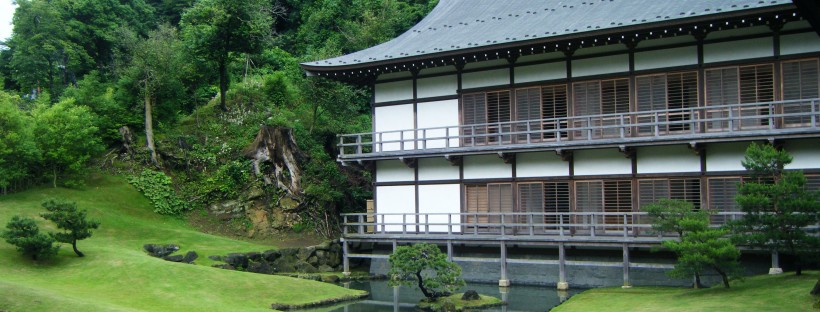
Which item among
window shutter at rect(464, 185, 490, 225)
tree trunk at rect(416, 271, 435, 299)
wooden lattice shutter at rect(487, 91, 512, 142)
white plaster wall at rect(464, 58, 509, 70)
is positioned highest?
white plaster wall at rect(464, 58, 509, 70)

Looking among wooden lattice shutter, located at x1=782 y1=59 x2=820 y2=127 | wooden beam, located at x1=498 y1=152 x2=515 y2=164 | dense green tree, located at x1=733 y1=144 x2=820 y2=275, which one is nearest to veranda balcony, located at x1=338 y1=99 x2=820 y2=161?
wooden lattice shutter, located at x1=782 y1=59 x2=820 y2=127

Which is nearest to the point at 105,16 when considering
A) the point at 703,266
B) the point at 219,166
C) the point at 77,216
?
the point at 219,166

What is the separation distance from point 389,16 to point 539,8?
19.4m

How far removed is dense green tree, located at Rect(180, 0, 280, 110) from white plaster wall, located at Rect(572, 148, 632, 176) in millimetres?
19810

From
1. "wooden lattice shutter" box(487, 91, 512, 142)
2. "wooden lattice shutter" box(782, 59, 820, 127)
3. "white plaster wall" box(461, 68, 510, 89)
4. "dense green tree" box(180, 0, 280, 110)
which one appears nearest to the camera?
"wooden lattice shutter" box(782, 59, 820, 127)

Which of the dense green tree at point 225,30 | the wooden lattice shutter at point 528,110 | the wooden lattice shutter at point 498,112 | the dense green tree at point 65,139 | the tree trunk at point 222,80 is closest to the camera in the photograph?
the wooden lattice shutter at point 528,110

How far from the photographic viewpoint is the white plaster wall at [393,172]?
101 feet

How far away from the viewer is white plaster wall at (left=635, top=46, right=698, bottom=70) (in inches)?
991

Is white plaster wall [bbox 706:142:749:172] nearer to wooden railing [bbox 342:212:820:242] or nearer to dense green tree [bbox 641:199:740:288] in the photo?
wooden railing [bbox 342:212:820:242]

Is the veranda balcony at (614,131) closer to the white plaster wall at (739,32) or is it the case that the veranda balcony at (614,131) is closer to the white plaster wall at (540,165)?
the white plaster wall at (540,165)

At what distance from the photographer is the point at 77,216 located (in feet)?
79.0

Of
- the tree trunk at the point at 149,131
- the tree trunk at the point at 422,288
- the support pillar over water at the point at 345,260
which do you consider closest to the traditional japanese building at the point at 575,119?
the support pillar over water at the point at 345,260

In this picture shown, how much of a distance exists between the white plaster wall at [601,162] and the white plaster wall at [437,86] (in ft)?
18.7

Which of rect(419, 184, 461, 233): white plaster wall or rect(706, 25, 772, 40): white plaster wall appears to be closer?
rect(706, 25, 772, 40): white plaster wall
